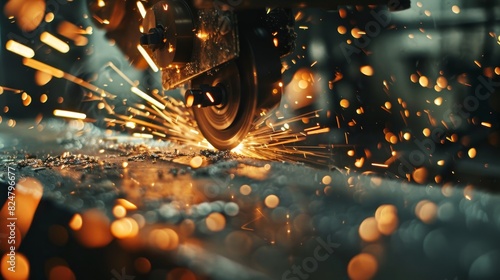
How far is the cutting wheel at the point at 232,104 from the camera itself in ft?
5.65

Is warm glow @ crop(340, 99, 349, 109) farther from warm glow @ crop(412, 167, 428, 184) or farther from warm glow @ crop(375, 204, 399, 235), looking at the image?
warm glow @ crop(375, 204, 399, 235)

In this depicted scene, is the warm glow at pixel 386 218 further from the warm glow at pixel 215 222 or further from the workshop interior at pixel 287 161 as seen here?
the warm glow at pixel 215 222

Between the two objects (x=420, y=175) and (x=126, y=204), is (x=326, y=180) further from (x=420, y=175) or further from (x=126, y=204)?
(x=126, y=204)

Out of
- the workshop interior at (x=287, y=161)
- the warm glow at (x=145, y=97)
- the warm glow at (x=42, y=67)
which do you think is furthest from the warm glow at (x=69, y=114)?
the workshop interior at (x=287, y=161)

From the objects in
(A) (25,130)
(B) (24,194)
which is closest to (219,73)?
(B) (24,194)

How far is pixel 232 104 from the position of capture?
5.96 feet

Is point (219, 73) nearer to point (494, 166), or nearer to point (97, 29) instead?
point (494, 166)

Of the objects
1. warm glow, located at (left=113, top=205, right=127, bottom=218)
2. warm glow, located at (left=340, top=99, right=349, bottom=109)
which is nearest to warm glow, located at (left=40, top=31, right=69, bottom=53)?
warm glow, located at (left=340, top=99, right=349, bottom=109)

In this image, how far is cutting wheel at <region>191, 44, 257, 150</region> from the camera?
1.72 m

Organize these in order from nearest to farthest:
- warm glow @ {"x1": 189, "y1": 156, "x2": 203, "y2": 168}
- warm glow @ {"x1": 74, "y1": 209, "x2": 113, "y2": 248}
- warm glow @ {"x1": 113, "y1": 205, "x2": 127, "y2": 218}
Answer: warm glow @ {"x1": 74, "y1": 209, "x2": 113, "y2": 248}
warm glow @ {"x1": 113, "y1": 205, "x2": 127, "y2": 218}
warm glow @ {"x1": 189, "y1": 156, "x2": 203, "y2": 168}

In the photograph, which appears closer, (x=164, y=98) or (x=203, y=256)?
(x=203, y=256)

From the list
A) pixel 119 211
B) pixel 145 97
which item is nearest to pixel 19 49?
pixel 145 97

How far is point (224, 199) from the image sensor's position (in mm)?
2252

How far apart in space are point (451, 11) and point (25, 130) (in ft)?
12.3
